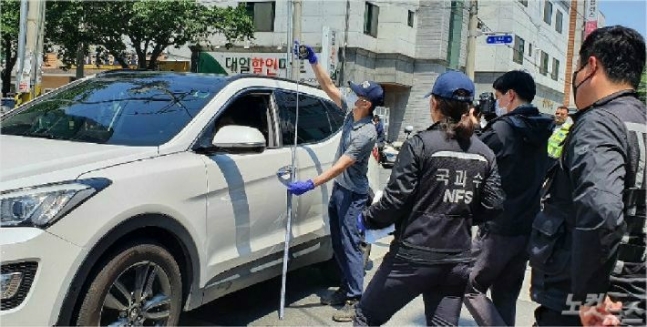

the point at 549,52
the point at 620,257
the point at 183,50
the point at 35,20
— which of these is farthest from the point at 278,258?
the point at 549,52

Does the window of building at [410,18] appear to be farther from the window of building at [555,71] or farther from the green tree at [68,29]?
the window of building at [555,71]

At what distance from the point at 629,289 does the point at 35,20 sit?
1051 cm

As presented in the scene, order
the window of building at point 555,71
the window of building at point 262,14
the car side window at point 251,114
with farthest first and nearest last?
the window of building at point 555,71, the window of building at point 262,14, the car side window at point 251,114

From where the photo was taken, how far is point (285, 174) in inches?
162

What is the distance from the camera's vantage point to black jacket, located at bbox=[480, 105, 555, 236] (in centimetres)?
348

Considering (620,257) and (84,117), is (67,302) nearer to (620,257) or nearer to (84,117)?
(84,117)

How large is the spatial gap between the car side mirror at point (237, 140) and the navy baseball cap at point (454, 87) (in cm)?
116

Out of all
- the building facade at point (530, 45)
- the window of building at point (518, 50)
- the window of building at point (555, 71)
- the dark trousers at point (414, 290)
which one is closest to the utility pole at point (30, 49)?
the dark trousers at point (414, 290)

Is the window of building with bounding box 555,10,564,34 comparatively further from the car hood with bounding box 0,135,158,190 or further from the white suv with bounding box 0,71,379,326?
the car hood with bounding box 0,135,158,190

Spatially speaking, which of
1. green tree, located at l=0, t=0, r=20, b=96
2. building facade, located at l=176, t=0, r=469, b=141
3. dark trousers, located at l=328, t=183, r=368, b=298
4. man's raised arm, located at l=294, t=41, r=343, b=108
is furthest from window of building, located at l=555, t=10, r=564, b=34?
dark trousers, located at l=328, t=183, r=368, b=298

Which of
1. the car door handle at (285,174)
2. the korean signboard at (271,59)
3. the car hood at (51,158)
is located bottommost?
the car door handle at (285,174)

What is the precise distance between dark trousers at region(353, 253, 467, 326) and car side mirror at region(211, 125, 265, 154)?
1.14 metres

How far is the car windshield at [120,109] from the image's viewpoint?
3.58 meters

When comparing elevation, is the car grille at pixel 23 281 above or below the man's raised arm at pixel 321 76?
below
